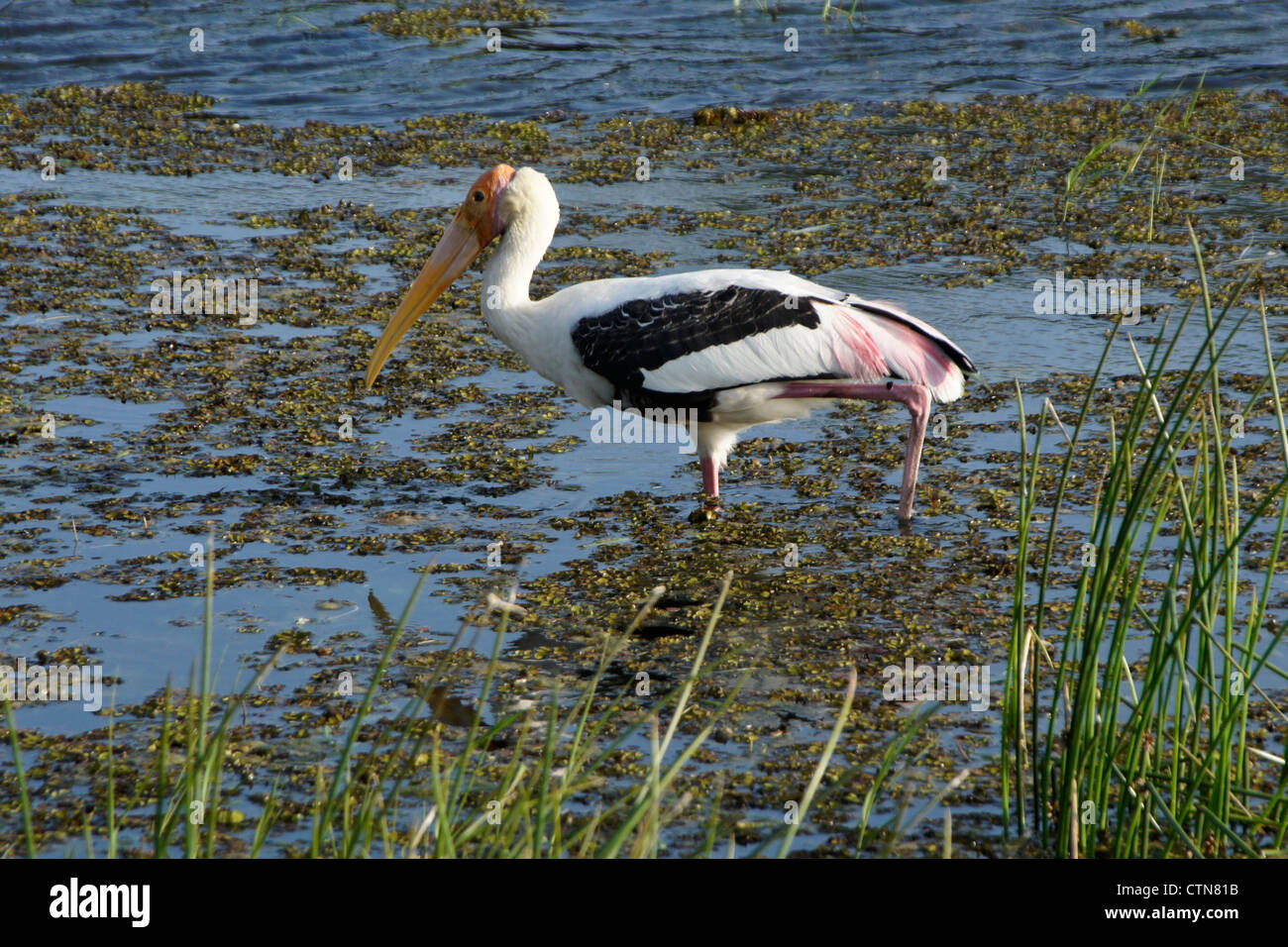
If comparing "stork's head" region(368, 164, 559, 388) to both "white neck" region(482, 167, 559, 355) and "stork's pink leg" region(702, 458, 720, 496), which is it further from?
"stork's pink leg" region(702, 458, 720, 496)

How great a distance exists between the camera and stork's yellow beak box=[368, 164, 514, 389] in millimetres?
6215

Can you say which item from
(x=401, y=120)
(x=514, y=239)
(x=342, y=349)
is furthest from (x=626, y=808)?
(x=401, y=120)

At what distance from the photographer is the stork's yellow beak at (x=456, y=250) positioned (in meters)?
6.21

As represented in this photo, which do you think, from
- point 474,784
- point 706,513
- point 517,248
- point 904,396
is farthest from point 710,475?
point 474,784

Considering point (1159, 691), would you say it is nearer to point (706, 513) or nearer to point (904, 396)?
point (904, 396)

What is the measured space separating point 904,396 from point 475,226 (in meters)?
1.96

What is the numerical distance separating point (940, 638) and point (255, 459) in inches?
118

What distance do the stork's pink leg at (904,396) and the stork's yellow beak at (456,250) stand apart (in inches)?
59.4

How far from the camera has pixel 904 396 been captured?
557 centimetres

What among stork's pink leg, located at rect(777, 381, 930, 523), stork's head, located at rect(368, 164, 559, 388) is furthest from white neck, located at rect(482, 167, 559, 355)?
stork's pink leg, located at rect(777, 381, 930, 523)

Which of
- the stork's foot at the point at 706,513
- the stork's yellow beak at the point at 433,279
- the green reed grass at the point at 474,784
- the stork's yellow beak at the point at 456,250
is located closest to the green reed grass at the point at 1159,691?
the green reed grass at the point at 474,784

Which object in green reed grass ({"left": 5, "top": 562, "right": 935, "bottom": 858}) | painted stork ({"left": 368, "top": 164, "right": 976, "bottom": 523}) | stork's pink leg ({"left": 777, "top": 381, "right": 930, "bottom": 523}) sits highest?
painted stork ({"left": 368, "top": 164, "right": 976, "bottom": 523})

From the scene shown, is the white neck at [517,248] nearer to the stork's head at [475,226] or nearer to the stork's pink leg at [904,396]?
the stork's head at [475,226]
